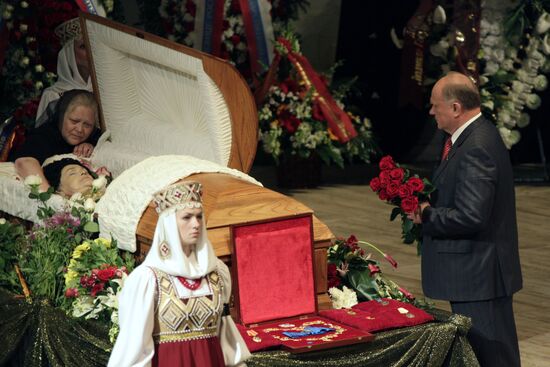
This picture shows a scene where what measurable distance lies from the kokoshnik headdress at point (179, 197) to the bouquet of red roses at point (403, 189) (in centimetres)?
115

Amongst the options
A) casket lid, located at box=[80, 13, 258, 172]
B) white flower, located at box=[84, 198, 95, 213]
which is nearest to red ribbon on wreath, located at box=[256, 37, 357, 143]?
casket lid, located at box=[80, 13, 258, 172]

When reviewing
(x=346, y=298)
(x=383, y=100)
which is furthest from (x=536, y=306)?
(x=383, y=100)

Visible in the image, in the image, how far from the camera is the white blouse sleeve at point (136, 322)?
3.73m

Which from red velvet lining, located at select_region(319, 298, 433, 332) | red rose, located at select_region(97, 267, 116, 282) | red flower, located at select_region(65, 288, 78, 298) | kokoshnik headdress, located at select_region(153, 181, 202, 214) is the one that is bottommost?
red velvet lining, located at select_region(319, 298, 433, 332)

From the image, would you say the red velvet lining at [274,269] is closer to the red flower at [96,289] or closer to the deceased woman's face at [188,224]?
the red flower at [96,289]

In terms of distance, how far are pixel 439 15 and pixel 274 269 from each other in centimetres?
489

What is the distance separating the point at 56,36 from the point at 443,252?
11.4ft

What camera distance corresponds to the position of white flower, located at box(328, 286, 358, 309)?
5020 mm

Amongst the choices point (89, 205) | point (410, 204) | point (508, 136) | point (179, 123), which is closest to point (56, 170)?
point (179, 123)

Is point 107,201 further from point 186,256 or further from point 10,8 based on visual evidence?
point 10,8

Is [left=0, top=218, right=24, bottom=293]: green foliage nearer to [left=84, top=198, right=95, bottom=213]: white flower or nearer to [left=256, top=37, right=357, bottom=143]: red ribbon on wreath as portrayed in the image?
[left=84, top=198, right=95, bottom=213]: white flower

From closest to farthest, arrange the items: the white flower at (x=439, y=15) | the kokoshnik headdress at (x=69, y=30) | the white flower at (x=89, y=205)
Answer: the white flower at (x=89, y=205) < the kokoshnik headdress at (x=69, y=30) < the white flower at (x=439, y=15)

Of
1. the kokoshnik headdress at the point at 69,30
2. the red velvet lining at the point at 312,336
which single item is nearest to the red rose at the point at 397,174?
the red velvet lining at the point at 312,336

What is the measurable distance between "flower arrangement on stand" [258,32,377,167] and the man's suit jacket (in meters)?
4.51
